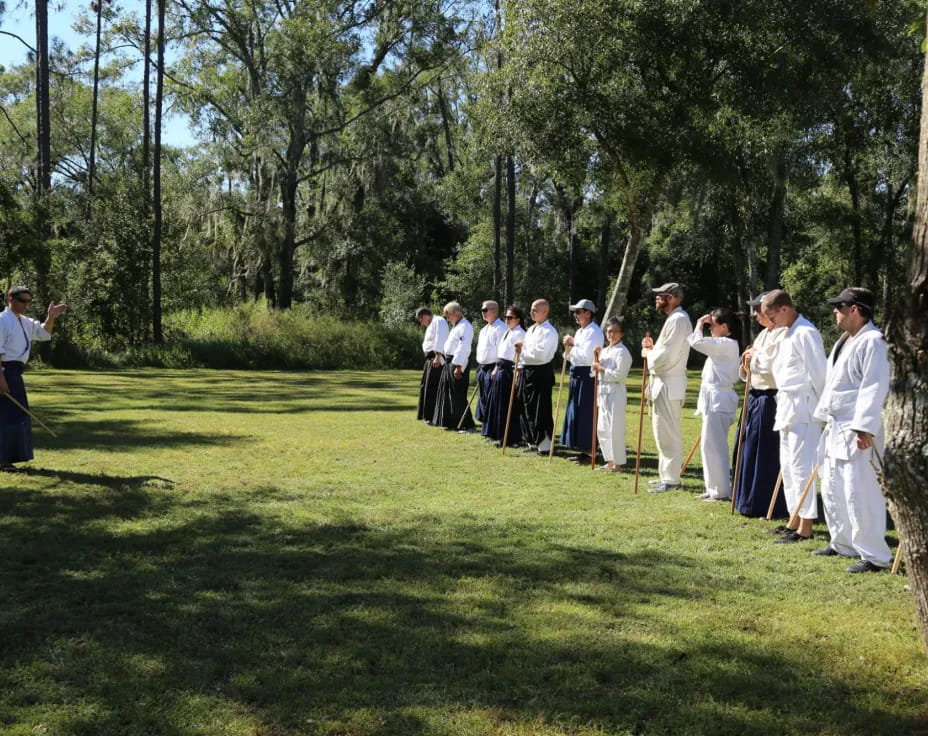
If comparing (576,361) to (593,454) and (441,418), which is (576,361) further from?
(441,418)

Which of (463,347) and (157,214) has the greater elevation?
(157,214)

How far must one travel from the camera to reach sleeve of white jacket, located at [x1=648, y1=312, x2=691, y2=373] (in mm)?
9195

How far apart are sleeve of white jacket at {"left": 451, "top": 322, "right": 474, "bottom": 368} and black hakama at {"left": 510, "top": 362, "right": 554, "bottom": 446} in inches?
80.8

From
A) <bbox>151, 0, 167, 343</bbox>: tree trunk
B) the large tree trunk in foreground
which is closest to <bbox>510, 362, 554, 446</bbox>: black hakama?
→ the large tree trunk in foreground

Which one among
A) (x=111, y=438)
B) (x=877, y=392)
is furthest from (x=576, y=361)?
(x=111, y=438)

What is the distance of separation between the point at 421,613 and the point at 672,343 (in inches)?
197

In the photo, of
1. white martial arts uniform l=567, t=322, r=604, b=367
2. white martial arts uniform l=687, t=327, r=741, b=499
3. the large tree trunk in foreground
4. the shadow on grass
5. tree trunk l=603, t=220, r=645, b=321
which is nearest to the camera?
the large tree trunk in foreground

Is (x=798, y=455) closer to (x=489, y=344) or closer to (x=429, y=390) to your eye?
(x=489, y=344)

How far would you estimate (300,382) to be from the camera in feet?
77.7

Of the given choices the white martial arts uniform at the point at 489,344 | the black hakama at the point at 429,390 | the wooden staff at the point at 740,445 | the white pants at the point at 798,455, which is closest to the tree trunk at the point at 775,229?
the black hakama at the point at 429,390

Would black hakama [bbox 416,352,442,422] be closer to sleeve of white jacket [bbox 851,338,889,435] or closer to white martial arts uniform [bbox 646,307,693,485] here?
white martial arts uniform [bbox 646,307,693,485]

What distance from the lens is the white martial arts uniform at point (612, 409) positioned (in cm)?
1033

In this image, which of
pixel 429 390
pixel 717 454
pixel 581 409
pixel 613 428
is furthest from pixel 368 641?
pixel 429 390

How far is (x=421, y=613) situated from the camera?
5160mm
